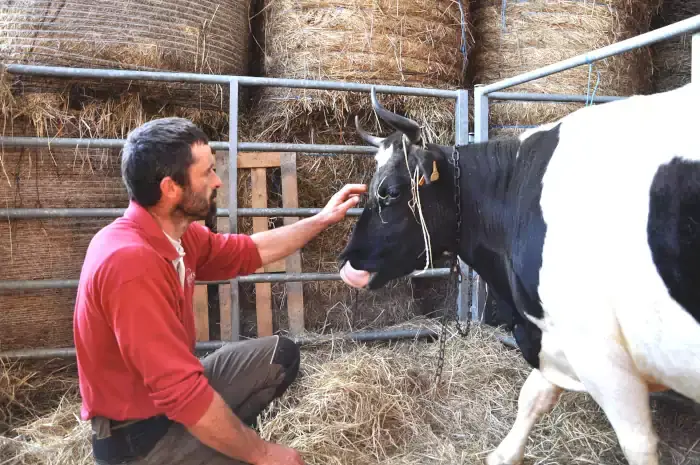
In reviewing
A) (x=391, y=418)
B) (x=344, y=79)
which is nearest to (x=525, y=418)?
(x=391, y=418)

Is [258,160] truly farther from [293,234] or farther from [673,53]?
[673,53]

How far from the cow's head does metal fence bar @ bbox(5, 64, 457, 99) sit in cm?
106

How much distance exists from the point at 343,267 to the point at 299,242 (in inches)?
11.2

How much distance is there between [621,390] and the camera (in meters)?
2.01

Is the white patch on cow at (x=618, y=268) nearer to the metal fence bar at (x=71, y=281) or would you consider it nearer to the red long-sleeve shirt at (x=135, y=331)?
the metal fence bar at (x=71, y=281)

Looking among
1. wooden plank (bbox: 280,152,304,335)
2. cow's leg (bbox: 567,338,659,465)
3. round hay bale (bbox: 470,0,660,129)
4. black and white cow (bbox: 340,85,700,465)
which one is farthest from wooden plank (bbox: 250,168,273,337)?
cow's leg (bbox: 567,338,659,465)

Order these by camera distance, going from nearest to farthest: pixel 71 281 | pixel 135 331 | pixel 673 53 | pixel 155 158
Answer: pixel 135 331 → pixel 155 158 → pixel 71 281 → pixel 673 53

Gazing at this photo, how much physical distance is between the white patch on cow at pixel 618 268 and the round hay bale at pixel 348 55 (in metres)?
2.12

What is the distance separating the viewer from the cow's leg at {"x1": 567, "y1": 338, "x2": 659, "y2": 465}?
1.98 m

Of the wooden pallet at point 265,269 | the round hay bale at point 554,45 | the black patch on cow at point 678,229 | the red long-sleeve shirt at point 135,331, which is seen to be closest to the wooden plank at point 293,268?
the wooden pallet at point 265,269

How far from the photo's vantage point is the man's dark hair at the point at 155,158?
6.31ft

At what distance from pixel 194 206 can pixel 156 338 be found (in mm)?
561

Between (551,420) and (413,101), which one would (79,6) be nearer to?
(413,101)

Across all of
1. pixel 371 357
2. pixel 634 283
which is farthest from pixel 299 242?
pixel 634 283
